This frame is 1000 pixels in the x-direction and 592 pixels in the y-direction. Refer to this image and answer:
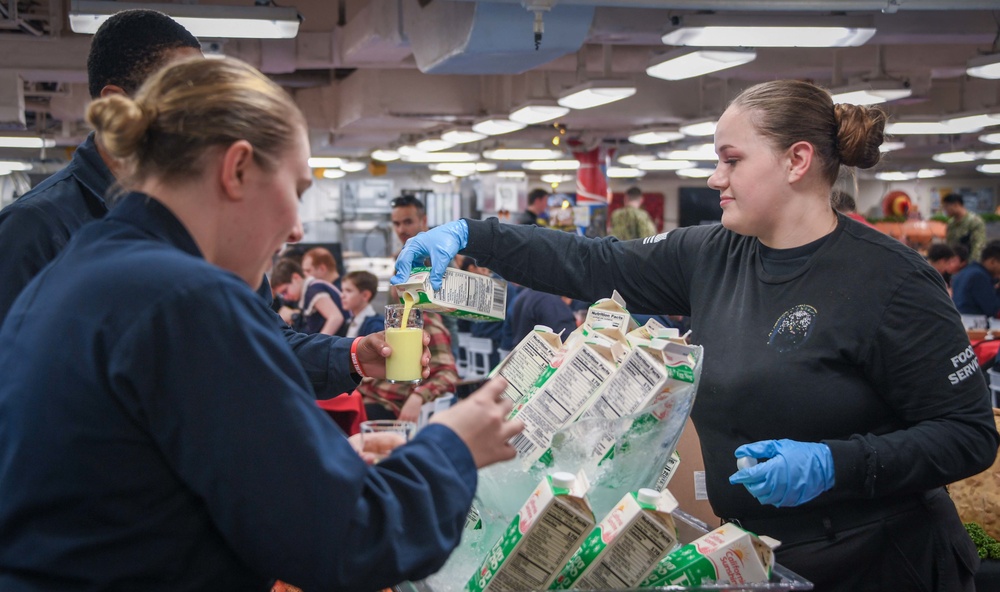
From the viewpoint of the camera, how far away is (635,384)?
1.54m

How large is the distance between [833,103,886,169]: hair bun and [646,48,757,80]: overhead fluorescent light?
5056 mm

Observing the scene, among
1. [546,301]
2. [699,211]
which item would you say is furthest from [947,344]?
[699,211]

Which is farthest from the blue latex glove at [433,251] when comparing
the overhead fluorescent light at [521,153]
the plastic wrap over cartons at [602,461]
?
the overhead fluorescent light at [521,153]

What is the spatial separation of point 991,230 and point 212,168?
25503 millimetres

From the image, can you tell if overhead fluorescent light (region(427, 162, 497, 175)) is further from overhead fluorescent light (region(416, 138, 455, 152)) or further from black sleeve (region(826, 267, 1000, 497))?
black sleeve (region(826, 267, 1000, 497))

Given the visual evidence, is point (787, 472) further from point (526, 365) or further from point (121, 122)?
point (121, 122)

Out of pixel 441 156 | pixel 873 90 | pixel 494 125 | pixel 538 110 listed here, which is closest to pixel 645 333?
pixel 873 90

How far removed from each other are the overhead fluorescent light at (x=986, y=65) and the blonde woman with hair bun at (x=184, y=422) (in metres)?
7.26

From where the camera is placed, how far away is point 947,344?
6.15ft

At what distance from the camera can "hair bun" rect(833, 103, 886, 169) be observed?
2.04 meters

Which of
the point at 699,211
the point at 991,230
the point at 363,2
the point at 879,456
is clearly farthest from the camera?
the point at 699,211

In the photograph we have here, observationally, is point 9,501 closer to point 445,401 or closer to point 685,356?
point 685,356

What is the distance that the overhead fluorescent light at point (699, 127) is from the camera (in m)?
11.6

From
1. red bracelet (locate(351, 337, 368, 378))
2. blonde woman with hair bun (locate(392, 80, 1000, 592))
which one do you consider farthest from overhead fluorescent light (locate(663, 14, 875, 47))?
red bracelet (locate(351, 337, 368, 378))
